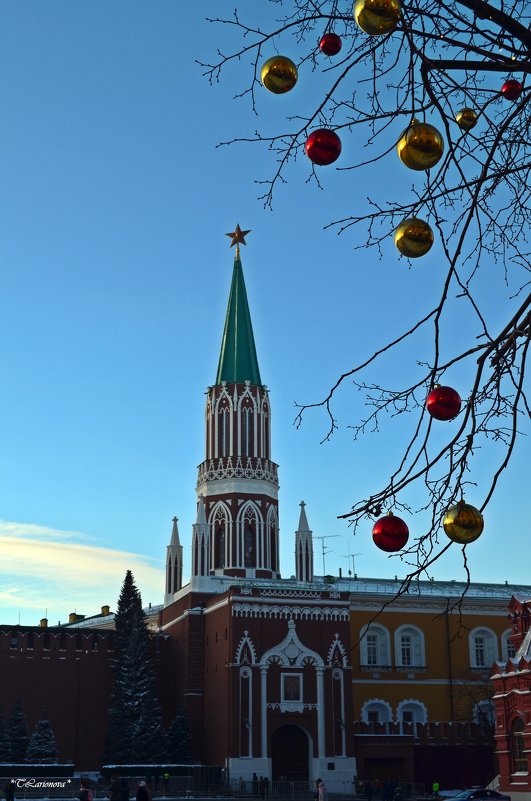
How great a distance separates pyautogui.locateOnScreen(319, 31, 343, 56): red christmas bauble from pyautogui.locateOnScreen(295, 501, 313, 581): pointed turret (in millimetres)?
45793

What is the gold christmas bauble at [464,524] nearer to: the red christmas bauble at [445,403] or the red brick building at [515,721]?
the red christmas bauble at [445,403]

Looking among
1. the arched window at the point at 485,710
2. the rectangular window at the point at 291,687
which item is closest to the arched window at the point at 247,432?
the rectangular window at the point at 291,687

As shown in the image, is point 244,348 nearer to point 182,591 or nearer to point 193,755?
point 182,591

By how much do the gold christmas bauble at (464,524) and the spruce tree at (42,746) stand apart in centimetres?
4043

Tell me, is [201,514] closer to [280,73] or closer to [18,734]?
[18,734]

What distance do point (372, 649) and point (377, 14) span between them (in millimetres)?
48052

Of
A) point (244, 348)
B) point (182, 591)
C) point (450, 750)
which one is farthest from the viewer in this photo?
point (244, 348)

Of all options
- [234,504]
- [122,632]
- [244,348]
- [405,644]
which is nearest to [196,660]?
[122,632]

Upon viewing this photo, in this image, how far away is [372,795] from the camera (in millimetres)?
38281

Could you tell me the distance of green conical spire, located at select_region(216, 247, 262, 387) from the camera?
5303 centimetres

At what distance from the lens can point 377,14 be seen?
4.71m

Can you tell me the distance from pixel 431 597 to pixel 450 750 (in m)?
9.60

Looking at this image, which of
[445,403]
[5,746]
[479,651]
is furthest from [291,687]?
[445,403]

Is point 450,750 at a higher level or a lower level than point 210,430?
lower
